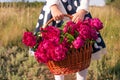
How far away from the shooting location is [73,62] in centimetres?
357

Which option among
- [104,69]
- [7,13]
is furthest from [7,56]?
[7,13]

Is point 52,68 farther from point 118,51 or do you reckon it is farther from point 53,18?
point 118,51

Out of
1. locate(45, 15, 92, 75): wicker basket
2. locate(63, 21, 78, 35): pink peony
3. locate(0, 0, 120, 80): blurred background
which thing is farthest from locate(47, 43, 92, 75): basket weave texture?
locate(0, 0, 120, 80): blurred background

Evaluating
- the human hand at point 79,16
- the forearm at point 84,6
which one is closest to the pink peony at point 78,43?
the human hand at point 79,16

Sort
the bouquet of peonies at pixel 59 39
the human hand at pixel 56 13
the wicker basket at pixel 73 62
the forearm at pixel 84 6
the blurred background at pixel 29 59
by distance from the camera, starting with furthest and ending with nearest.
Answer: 1. the blurred background at pixel 29 59
2. the forearm at pixel 84 6
3. the human hand at pixel 56 13
4. the wicker basket at pixel 73 62
5. the bouquet of peonies at pixel 59 39

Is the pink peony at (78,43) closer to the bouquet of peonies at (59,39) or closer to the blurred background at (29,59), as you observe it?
the bouquet of peonies at (59,39)

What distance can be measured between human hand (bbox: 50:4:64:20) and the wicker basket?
35cm

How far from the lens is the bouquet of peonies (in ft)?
11.3

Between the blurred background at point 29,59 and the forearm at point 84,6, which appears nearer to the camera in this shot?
the forearm at point 84,6

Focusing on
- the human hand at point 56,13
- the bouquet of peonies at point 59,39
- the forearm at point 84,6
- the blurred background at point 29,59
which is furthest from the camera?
the blurred background at point 29,59

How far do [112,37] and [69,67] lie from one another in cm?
320

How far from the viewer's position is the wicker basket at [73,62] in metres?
3.53

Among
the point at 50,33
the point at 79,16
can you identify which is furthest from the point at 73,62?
the point at 79,16

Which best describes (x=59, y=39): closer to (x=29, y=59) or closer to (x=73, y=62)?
(x=73, y=62)
